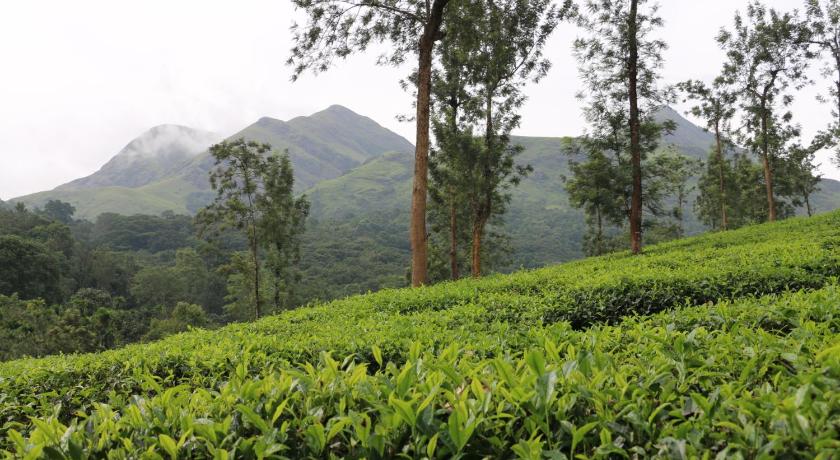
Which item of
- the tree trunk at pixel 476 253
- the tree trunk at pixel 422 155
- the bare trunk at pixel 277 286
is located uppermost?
the tree trunk at pixel 422 155

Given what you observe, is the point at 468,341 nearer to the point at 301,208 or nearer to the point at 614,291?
the point at 614,291

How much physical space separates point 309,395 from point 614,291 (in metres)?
5.95

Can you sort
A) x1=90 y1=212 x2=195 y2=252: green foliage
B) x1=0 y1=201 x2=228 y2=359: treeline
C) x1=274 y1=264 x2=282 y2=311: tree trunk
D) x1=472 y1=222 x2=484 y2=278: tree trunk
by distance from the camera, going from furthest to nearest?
x1=90 y1=212 x2=195 y2=252: green foliage → x1=0 y1=201 x2=228 y2=359: treeline → x1=274 y1=264 x2=282 y2=311: tree trunk → x1=472 y1=222 x2=484 y2=278: tree trunk

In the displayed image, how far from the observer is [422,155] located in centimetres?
1361

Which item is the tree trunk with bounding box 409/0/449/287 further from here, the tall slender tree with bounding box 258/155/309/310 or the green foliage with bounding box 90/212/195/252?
the green foliage with bounding box 90/212/195/252

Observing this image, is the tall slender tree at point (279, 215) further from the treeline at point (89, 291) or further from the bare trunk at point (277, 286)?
the treeline at point (89, 291)

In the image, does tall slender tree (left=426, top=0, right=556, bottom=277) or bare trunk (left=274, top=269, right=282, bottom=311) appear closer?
tall slender tree (left=426, top=0, right=556, bottom=277)

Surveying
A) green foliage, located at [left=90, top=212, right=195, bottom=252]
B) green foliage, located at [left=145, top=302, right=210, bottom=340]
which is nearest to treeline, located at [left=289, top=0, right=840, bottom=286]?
green foliage, located at [left=145, top=302, right=210, bottom=340]

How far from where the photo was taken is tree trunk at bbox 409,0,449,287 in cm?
1331

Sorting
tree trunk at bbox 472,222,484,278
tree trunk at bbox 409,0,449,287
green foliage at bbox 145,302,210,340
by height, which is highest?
tree trunk at bbox 409,0,449,287

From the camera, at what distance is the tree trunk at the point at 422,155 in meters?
13.3

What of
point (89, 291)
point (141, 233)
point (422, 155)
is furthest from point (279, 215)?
point (141, 233)

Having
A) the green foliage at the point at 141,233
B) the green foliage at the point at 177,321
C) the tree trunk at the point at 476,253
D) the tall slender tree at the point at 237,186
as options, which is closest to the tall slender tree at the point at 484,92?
the tree trunk at the point at 476,253

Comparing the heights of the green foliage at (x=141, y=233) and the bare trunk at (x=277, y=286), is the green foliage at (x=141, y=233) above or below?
above
